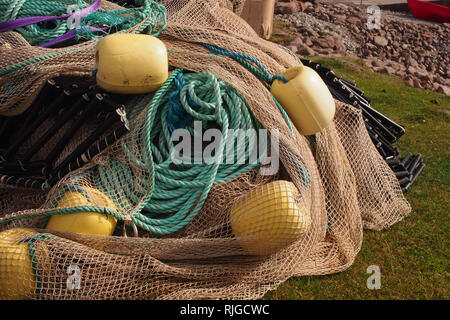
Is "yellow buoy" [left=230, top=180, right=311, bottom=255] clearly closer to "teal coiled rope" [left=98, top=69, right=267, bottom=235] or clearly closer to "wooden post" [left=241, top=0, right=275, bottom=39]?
"teal coiled rope" [left=98, top=69, right=267, bottom=235]

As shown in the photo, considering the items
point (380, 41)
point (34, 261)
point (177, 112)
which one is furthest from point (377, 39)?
point (34, 261)

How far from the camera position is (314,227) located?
3074 mm

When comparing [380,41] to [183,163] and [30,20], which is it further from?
[183,163]

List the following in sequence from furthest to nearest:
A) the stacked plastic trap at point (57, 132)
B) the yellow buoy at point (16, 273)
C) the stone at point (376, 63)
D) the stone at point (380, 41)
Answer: the stone at point (380, 41) → the stone at point (376, 63) → the stacked plastic trap at point (57, 132) → the yellow buoy at point (16, 273)

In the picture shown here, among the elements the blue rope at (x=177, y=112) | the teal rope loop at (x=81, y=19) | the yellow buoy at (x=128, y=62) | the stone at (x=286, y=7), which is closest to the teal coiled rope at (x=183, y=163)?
the blue rope at (x=177, y=112)

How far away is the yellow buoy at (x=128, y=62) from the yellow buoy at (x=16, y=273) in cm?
119

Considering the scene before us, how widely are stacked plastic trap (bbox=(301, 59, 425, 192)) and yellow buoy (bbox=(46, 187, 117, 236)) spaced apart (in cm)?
250

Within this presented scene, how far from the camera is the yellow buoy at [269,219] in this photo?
2727 millimetres

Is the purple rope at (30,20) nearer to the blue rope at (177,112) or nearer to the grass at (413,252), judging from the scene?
the blue rope at (177,112)

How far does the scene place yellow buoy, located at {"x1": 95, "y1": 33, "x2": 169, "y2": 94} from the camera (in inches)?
119

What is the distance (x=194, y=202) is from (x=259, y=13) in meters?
4.74

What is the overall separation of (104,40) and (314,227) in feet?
6.01

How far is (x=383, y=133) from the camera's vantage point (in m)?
4.64
